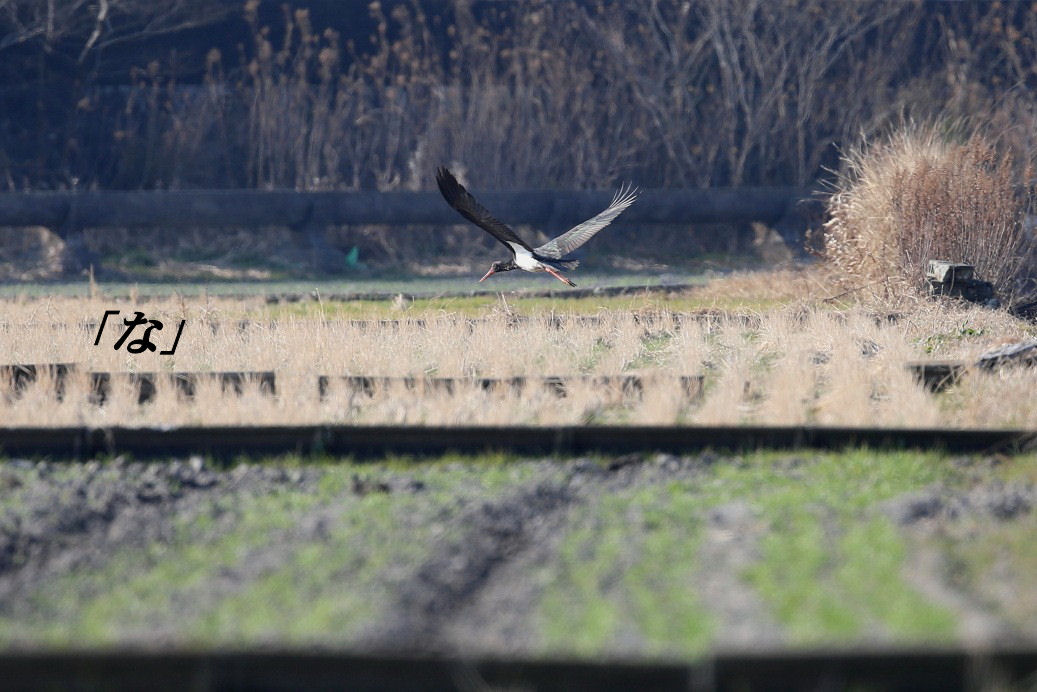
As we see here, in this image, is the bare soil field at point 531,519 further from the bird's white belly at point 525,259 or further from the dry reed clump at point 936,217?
the dry reed clump at point 936,217

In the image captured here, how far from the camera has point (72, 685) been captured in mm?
3861

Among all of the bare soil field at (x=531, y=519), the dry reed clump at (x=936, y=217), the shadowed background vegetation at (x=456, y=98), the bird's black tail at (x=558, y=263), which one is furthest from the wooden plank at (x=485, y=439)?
the shadowed background vegetation at (x=456, y=98)

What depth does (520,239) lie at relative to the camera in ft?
30.8

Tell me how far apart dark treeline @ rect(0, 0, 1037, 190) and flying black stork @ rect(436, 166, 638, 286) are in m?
10.6

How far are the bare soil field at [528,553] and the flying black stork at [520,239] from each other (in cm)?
271

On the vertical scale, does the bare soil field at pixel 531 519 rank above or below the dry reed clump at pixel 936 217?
below

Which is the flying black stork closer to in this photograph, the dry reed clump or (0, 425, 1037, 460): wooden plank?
(0, 425, 1037, 460): wooden plank

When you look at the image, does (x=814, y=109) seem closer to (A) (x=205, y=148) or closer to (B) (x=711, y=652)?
(A) (x=205, y=148)

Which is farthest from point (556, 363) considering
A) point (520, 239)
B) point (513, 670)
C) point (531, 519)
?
point (513, 670)

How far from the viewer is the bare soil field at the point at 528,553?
4.19 metres

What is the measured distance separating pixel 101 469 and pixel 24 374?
2103 mm

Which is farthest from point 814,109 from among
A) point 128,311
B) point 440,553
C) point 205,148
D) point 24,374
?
point 440,553

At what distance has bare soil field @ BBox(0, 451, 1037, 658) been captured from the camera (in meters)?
4.19

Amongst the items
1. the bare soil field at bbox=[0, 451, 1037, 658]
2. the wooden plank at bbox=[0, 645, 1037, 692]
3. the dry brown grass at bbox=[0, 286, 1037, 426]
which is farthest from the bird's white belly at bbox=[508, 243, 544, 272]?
the wooden plank at bbox=[0, 645, 1037, 692]
